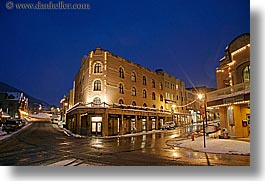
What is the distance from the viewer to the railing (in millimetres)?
8977

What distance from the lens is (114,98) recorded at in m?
17.5

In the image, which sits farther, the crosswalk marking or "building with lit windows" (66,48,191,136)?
Answer: "building with lit windows" (66,48,191,136)

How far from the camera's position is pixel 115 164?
5773 mm

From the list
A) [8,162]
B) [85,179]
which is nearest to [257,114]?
[85,179]

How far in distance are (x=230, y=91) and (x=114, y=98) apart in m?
9.53

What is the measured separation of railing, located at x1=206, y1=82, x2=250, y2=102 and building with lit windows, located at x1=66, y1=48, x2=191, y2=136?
7.82m

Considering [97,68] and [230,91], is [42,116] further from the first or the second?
[230,91]

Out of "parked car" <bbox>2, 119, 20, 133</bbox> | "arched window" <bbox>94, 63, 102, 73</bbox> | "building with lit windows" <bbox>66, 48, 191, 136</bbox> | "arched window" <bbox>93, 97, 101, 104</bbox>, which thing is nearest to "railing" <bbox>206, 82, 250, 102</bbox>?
"building with lit windows" <bbox>66, 48, 191, 136</bbox>

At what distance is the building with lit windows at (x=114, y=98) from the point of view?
16.3 metres

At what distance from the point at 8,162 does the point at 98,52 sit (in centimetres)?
1244

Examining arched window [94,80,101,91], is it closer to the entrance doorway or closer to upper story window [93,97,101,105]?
upper story window [93,97,101,105]

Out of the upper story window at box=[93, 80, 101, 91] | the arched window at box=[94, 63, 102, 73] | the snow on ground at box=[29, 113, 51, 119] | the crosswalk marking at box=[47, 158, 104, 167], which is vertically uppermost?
the arched window at box=[94, 63, 102, 73]

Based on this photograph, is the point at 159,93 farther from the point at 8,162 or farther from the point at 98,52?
the point at 8,162

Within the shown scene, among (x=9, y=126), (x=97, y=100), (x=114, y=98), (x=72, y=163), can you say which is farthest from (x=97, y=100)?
(x=72, y=163)
